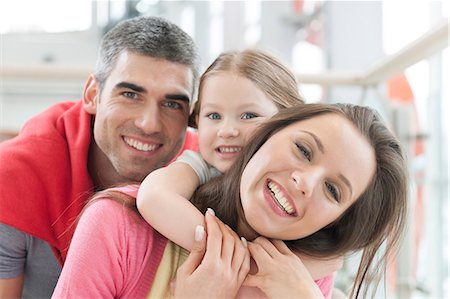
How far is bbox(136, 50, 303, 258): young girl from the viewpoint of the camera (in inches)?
43.1

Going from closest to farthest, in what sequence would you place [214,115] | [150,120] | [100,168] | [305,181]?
[305,181] < [214,115] < [150,120] < [100,168]

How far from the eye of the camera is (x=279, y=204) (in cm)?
91

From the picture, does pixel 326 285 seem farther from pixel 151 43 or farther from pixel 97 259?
pixel 151 43

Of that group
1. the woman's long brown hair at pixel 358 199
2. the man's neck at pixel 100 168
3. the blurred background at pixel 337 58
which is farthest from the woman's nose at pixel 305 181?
the man's neck at pixel 100 168

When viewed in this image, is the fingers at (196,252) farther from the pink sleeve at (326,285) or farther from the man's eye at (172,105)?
the man's eye at (172,105)

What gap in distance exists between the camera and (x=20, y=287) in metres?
1.23

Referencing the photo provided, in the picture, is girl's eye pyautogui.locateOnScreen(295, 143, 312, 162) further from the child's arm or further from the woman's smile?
the child's arm

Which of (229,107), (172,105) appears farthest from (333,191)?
(172,105)

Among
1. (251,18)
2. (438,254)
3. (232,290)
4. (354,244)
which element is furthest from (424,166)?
(251,18)

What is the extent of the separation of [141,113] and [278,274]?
1.69ft

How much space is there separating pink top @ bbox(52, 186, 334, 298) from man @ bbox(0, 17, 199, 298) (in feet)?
0.83

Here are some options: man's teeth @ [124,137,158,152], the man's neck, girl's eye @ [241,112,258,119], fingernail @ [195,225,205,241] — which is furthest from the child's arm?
the man's neck

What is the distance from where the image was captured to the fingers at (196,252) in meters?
0.93

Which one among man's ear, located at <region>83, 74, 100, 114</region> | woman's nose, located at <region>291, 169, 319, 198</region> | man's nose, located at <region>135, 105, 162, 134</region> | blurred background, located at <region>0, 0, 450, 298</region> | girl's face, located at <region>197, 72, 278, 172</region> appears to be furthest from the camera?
blurred background, located at <region>0, 0, 450, 298</region>
